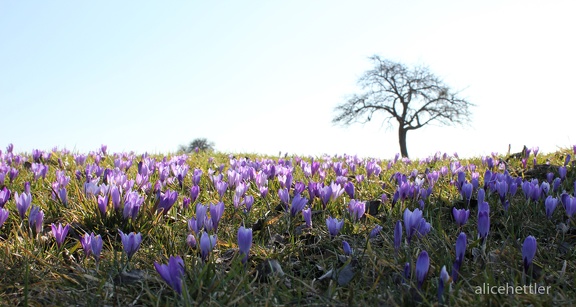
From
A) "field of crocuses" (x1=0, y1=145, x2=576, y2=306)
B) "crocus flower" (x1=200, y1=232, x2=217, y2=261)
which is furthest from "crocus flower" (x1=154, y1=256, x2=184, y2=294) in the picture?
"crocus flower" (x1=200, y1=232, x2=217, y2=261)

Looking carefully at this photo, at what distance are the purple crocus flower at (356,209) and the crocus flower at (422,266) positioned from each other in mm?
1313

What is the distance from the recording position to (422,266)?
2.07m

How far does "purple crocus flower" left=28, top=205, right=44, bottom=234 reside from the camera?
10.2ft

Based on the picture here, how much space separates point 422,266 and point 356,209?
141 cm

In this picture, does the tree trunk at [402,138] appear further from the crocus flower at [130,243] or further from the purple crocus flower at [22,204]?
the crocus flower at [130,243]

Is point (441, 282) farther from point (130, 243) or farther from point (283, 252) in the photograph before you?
point (130, 243)

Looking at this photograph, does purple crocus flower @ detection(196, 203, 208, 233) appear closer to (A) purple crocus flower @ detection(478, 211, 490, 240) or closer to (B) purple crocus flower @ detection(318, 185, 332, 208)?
(B) purple crocus flower @ detection(318, 185, 332, 208)

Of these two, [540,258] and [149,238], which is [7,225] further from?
[540,258]

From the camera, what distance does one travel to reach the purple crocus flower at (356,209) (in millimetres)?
3434

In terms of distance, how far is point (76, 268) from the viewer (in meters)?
2.67

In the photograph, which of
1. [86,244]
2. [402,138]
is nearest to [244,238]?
[86,244]

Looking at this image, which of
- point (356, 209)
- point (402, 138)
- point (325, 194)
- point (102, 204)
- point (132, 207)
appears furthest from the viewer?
point (402, 138)

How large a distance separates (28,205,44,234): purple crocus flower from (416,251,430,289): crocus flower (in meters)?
2.46

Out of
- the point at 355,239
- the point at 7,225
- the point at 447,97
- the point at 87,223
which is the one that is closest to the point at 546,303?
the point at 355,239
